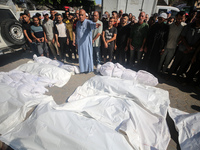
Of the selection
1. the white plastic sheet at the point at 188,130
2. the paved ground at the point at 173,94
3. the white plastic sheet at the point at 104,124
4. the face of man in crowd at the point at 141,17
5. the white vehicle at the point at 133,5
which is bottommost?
the paved ground at the point at 173,94

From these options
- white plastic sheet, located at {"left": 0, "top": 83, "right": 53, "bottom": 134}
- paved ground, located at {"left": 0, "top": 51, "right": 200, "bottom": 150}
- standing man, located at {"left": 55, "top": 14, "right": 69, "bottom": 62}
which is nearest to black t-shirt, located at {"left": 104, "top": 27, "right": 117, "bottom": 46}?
paved ground, located at {"left": 0, "top": 51, "right": 200, "bottom": 150}

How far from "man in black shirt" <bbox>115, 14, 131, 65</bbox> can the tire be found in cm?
364

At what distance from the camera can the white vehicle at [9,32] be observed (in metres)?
3.45

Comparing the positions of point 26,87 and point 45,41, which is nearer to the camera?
point 26,87

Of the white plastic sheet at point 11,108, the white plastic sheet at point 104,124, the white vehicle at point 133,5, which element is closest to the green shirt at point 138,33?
the white plastic sheet at point 104,124

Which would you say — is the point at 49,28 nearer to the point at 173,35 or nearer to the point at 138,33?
the point at 138,33

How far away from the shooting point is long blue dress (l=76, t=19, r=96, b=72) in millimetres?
2867

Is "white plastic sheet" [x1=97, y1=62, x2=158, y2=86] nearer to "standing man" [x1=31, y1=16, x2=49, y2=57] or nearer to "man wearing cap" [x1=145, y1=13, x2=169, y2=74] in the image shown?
"man wearing cap" [x1=145, y1=13, x2=169, y2=74]

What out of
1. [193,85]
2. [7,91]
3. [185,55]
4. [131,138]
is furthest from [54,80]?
[193,85]

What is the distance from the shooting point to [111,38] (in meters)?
3.43

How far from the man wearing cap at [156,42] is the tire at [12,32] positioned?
179 inches

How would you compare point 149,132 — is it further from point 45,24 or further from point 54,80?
point 45,24

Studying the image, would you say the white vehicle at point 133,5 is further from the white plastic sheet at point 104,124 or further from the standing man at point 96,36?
the white plastic sheet at point 104,124

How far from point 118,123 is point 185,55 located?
108 inches
